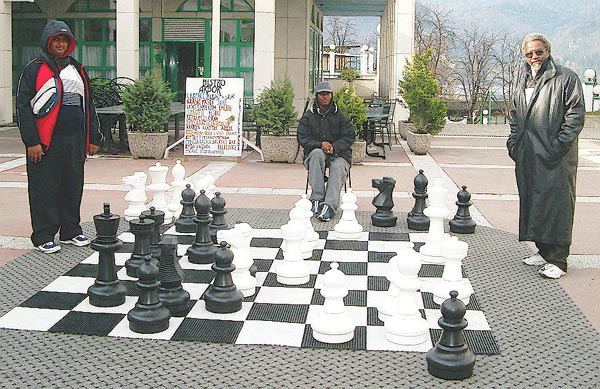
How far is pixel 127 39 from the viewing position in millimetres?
15836

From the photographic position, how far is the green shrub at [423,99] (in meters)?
14.3

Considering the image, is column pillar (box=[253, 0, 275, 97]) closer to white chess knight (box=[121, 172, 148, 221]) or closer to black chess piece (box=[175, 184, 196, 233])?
white chess knight (box=[121, 172, 148, 221])

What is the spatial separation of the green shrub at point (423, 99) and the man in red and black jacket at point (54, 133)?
850 cm

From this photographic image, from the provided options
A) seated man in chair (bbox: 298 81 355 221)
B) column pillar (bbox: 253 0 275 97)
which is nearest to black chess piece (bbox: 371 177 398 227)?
seated man in chair (bbox: 298 81 355 221)

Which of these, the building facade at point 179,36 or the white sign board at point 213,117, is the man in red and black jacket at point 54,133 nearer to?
the white sign board at point 213,117

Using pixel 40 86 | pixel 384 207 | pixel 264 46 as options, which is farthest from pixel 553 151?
pixel 264 46

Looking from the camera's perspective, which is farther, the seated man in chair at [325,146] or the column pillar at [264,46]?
the column pillar at [264,46]

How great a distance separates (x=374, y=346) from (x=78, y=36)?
59.3 ft

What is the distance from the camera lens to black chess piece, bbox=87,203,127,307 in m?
4.99

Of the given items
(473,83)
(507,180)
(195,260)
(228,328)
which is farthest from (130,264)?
(473,83)

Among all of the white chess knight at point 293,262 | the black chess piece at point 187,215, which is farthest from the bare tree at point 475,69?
the white chess knight at point 293,262

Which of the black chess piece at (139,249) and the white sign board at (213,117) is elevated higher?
the white sign board at (213,117)

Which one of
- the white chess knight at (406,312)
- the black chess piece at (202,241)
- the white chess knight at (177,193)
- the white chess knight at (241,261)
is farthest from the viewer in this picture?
the white chess knight at (177,193)

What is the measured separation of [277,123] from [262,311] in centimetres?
817
